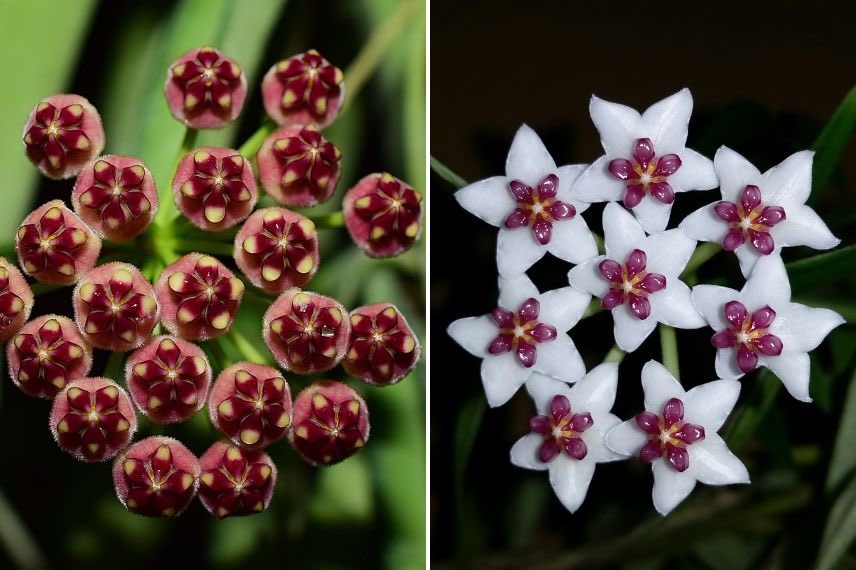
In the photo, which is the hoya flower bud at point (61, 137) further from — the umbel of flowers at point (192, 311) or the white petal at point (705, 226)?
the white petal at point (705, 226)

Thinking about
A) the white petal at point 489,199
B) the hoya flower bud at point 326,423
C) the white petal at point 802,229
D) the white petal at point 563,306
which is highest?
the white petal at point 489,199

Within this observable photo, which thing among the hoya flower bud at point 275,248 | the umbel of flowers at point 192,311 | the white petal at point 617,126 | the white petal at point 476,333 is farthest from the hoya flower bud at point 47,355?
the white petal at point 617,126

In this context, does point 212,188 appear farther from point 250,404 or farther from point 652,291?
point 652,291

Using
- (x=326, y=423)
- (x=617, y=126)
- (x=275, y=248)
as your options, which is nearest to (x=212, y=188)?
(x=275, y=248)

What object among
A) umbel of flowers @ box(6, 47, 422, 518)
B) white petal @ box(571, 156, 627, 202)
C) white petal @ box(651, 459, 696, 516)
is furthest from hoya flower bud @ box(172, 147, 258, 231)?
white petal @ box(651, 459, 696, 516)

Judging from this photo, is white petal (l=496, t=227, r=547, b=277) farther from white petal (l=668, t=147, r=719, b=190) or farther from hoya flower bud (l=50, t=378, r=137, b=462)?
hoya flower bud (l=50, t=378, r=137, b=462)

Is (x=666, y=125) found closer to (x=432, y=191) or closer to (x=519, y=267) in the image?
(x=519, y=267)

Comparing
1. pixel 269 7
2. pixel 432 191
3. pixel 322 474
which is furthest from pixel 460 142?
pixel 322 474
